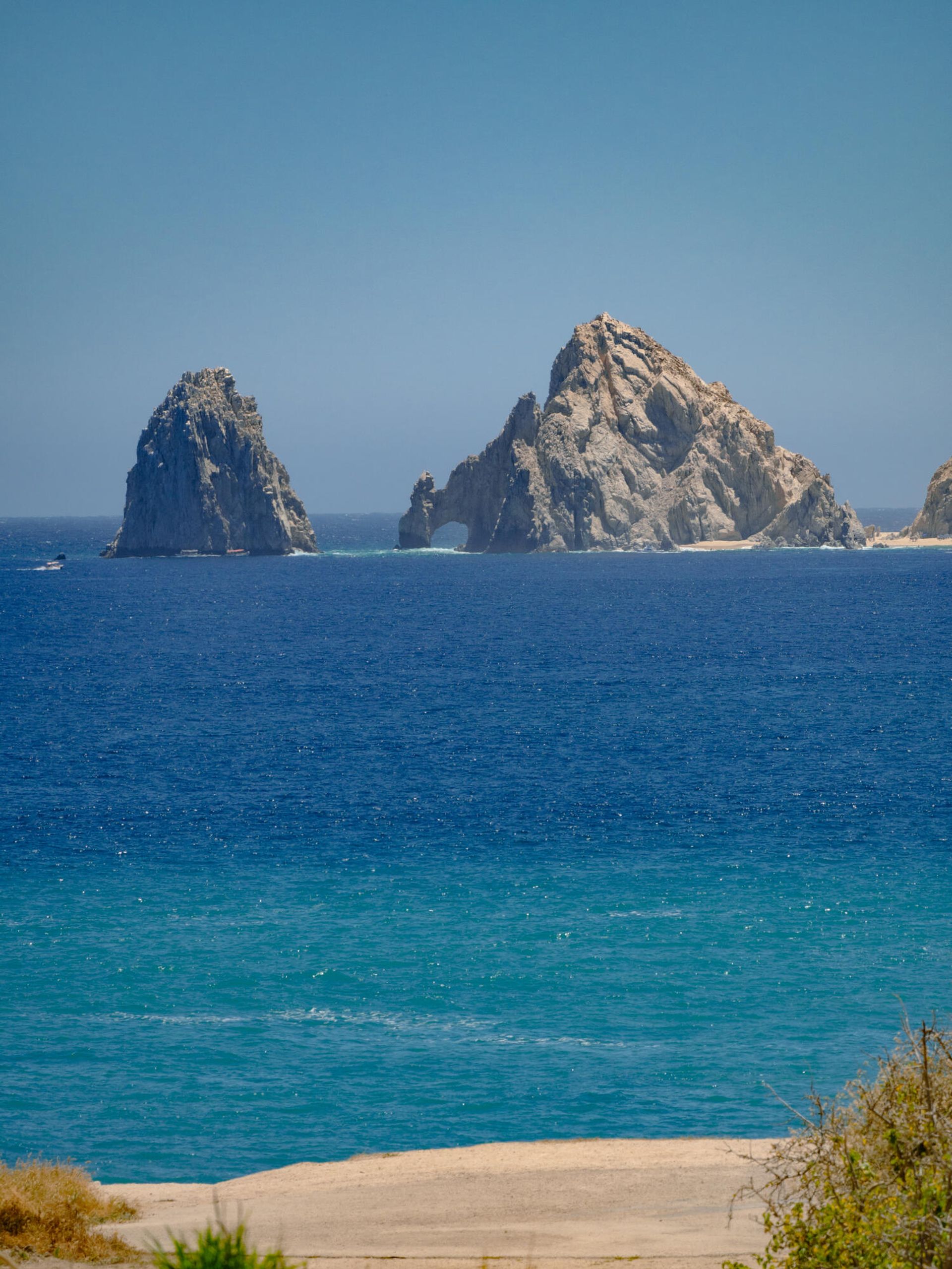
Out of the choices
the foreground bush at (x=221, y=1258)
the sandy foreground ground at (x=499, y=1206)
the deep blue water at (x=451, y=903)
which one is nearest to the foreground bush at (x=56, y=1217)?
the sandy foreground ground at (x=499, y=1206)

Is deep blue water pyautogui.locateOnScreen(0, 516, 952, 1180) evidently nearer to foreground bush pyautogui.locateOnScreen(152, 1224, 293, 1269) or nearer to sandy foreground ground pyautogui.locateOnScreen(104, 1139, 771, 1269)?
sandy foreground ground pyautogui.locateOnScreen(104, 1139, 771, 1269)

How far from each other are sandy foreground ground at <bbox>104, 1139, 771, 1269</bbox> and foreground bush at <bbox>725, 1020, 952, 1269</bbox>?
98 cm

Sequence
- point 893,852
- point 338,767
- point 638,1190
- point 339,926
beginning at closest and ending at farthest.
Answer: point 638,1190, point 339,926, point 893,852, point 338,767

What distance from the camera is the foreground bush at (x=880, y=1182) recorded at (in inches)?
419

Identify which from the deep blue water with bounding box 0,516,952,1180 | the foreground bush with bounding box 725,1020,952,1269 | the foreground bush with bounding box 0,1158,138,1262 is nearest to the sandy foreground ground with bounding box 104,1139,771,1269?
the foreground bush with bounding box 0,1158,138,1262

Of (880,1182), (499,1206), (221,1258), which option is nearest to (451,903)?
(499,1206)

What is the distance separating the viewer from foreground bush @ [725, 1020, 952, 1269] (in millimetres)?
10648

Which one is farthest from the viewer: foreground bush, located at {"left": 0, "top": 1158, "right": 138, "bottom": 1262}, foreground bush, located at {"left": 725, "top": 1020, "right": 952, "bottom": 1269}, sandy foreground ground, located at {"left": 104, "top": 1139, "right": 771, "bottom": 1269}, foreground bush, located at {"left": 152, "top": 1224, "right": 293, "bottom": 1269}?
sandy foreground ground, located at {"left": 104, "top": 1139, "right": 771, "bottom": 1269}

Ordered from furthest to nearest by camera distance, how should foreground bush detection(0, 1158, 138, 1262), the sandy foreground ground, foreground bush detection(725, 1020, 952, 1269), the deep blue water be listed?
the deep blue water → the sandy foreground ground → foreground bush detection(0, 1158, 138, 1262) → foreground bush detection(725, 1020, 952, 1269)

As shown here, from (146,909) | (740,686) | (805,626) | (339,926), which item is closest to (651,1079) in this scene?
(339,926)

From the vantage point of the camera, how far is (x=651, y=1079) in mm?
23688

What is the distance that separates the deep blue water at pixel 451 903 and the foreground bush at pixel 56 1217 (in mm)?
4831

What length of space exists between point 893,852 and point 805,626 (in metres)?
67.2

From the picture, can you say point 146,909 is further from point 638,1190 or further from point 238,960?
point 638,1190
